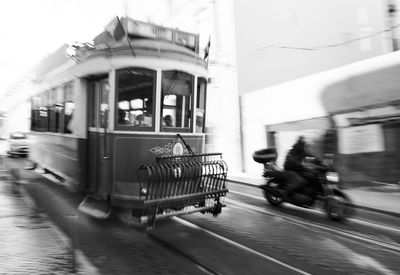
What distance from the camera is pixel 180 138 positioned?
645cm

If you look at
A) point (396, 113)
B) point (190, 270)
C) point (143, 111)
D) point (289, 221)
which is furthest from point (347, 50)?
point (190, 270)

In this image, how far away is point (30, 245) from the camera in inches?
210

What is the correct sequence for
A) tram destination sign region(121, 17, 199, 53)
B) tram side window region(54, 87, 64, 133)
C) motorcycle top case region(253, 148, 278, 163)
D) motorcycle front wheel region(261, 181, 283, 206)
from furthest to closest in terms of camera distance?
motorcycle top case region(253, 148, 278, 163) → tram side window region(54, 87, 64, 133) → motorcycle front wheel region(261, 181, 283, 206) → tram destination sign region(121, 17, 199, 53)

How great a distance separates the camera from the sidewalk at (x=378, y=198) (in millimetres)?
8688

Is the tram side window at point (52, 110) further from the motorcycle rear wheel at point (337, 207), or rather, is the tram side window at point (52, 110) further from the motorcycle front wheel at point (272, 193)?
the motorcycle rear wheel at point (337, 207)

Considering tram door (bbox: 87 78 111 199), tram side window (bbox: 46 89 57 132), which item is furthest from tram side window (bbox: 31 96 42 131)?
tram door (bbox: 87 78 111 199)

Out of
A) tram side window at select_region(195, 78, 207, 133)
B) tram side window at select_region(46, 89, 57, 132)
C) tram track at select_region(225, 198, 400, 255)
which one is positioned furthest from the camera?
tram side window at select_region(46, 89, 57, 132)

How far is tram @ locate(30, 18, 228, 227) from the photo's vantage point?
5941 mm

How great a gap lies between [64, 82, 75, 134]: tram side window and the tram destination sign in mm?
2285

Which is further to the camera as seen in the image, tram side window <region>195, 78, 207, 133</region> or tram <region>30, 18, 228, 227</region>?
tram side window <region>195, 78, 207, 133</region>

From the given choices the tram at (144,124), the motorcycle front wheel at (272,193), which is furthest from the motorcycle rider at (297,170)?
the tram at (144,124)

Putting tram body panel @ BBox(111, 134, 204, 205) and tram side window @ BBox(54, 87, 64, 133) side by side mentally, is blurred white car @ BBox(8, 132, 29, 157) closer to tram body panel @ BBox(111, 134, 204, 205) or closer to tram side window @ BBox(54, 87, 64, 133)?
tram side window @ BBox(54, 87, 64, 133)

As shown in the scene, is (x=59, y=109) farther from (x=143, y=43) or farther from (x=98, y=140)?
(x=143, y=43)

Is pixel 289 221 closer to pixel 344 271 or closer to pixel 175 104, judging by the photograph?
pixel 344 271
